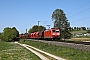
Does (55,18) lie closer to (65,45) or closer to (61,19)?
(61,19)

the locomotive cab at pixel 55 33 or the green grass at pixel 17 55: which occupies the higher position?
the locomotive cab at pixel 55 33

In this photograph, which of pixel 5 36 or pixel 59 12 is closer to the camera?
pixel 59 12

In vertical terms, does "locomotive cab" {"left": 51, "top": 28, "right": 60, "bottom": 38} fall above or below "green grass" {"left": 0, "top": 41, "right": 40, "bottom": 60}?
above

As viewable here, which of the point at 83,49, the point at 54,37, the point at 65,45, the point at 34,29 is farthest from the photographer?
the point at 34,29

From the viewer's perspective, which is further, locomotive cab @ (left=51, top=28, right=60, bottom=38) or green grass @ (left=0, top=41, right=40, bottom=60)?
locomotive cab @ (left=51, top=28, right=60, bottom=38)

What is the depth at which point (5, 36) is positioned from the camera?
503 feet

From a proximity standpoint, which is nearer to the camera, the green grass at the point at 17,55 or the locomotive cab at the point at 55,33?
the green grass at the point at 17,55

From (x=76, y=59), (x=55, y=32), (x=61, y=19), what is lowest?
(x=76, y=59)

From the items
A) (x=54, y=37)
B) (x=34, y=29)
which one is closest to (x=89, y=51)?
(x=54, y=37)

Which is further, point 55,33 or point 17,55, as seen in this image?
point 55,33

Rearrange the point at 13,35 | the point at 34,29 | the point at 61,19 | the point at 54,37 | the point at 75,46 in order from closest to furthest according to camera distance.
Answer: the point at 75,46, the point at 54,37, the point at 61,19, the point at 13,35, the point at 34,29

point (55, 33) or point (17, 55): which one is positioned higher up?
point (55, 33)

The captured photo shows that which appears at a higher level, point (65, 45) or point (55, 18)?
point (55, 18)

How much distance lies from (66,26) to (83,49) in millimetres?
82658
